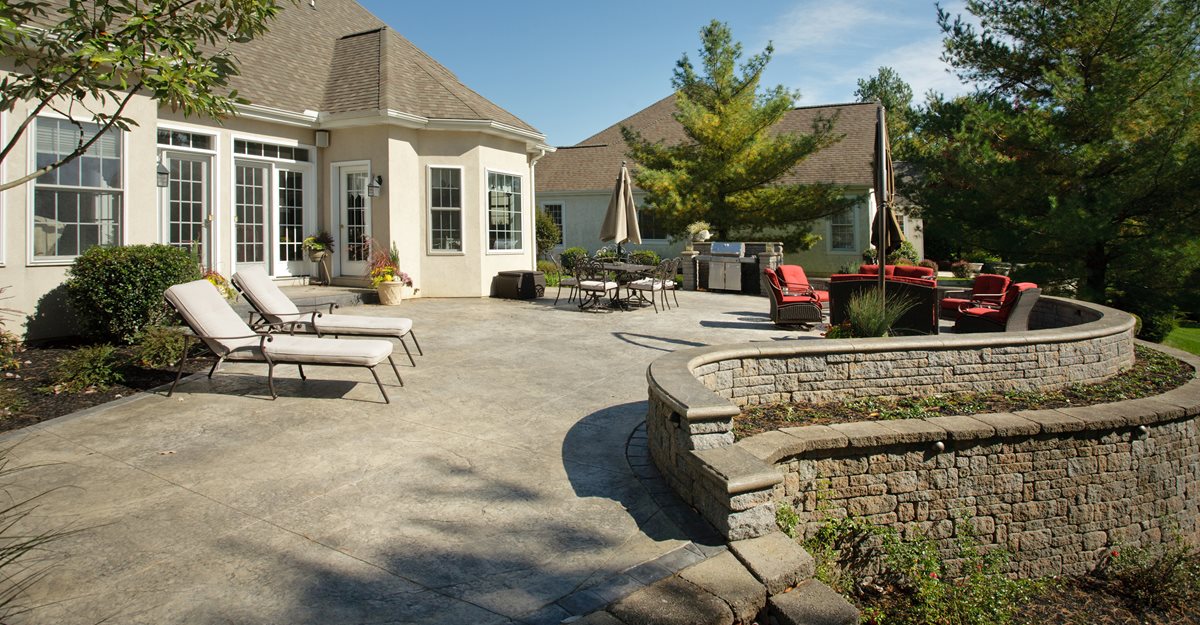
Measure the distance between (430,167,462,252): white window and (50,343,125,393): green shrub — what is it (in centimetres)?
770

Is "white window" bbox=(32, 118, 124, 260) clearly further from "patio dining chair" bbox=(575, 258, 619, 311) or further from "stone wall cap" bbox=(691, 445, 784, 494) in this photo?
"stone wall cap" bbox=(691, 445, 784, 494)

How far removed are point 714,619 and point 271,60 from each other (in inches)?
580

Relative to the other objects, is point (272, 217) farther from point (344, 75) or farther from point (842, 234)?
point (842, 234)

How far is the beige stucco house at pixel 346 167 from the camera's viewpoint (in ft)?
40.5

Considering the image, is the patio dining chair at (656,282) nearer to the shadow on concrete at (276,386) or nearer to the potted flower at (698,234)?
the potted flower at (698,234)

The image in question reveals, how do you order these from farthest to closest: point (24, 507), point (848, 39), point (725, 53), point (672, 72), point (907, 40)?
1. point (672, 72)
2. point (725, 53)
3. point (907, 40)
4. point (848, 39)
5. point (24, 507)

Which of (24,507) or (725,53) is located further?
(725,53)

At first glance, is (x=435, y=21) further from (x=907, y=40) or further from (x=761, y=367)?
(x=761, y=367)

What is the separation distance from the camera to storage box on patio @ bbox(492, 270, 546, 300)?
48.1ft

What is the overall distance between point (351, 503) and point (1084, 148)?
15295 millimetres

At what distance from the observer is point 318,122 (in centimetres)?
1411

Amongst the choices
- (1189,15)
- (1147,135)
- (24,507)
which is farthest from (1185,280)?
(24,507)

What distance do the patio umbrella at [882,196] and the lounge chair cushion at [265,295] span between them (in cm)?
677

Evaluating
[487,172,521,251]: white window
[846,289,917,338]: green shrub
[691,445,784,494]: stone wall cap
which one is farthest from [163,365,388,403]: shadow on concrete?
[487,172,521,251]: white window
